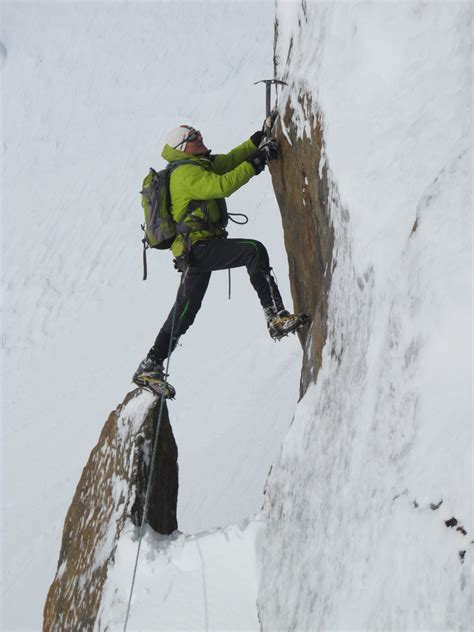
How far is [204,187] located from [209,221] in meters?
0.39

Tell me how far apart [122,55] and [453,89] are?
2782 centimetres

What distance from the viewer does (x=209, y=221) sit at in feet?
18.2

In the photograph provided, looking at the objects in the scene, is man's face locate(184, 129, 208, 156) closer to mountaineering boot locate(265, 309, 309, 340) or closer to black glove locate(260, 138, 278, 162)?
black glove locate(260, 138, 278, 162)

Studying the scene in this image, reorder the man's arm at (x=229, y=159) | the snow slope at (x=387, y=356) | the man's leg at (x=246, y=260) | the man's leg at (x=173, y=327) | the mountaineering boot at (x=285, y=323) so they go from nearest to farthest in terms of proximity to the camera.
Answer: the snow slope at (x=387, y=356) < the mountaineering boot at (x=285, y=323) < the man's leg at (x=246, y=260) < the man's arm at (x=229, y=159) < the man's leg at (x=173, y=327)

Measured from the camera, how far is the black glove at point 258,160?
16.8 ft

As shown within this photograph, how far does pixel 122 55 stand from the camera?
1148 inches

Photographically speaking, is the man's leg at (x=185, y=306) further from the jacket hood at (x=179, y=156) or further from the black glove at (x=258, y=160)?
the black glove at (x=258, y=160)

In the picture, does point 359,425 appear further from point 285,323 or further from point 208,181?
point 208,181

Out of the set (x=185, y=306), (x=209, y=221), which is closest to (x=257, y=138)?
(x=209, y=221)

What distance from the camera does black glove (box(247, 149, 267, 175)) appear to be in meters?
5.12

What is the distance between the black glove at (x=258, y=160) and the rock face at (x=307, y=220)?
13 cm

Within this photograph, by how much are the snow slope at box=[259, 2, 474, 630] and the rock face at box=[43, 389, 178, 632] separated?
173 cm

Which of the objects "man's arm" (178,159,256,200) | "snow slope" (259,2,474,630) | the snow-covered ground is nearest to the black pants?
"man's arm" (178,159,256,200)

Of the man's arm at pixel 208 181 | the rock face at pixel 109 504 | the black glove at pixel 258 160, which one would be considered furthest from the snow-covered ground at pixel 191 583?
the black glove at pixel 258 160
